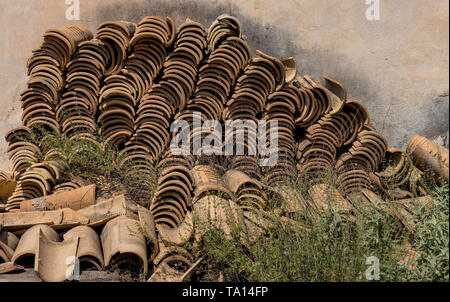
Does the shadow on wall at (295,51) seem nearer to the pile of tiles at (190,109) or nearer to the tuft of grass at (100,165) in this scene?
the pile of tiles at (190,109)

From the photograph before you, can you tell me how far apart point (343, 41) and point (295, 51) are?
2.39 ft

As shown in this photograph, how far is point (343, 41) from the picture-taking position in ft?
25.1

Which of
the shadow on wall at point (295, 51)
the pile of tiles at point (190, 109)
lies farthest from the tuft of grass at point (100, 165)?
the shadow on wall at point (295, 51)

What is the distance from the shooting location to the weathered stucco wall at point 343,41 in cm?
748

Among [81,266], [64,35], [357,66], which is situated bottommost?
[81,266]

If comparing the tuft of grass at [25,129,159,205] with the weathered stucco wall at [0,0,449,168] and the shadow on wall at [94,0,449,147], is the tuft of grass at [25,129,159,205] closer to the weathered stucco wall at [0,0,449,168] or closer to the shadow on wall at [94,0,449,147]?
the weathered stucco wall at [0,0,449,168]

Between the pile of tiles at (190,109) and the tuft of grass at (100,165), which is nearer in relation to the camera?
the tuft of grass at (100,165)

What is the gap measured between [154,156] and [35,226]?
1.96m

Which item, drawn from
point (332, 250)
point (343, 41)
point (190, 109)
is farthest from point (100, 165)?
point (343, 41)

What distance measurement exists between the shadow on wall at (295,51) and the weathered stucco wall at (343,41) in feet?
0.05

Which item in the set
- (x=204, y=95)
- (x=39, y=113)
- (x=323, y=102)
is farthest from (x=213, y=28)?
(x=39, y=113)

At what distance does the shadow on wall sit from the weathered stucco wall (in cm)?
1

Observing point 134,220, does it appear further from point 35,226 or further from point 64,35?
point 64,35

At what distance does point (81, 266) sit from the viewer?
5.00 metres
